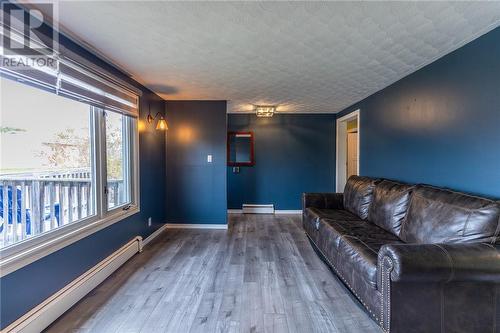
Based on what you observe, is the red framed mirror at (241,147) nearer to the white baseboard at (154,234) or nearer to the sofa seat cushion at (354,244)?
the white baseboard at (154,234)

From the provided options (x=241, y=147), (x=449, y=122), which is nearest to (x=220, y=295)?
(x=449, y=122)

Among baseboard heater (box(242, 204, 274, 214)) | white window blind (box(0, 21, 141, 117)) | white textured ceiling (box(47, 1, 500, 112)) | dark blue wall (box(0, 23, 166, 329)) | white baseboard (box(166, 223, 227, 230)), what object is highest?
white textured ceiling (box(47, 1, 500, 112))

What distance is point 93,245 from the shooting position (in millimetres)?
2301

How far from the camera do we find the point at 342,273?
7.18ft

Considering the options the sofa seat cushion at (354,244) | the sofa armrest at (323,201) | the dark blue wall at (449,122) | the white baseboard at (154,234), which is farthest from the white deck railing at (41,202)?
the dark blue wall at (449,122)

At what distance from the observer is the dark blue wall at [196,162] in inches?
164

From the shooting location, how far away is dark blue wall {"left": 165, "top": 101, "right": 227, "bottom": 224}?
4.16 meters

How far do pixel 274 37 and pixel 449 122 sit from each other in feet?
6.14

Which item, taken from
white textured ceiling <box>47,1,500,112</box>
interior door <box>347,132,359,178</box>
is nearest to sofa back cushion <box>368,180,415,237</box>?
white textured ceiling <box>47,1,500,112</box>

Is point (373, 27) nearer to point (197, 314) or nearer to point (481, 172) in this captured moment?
point (481, 172)

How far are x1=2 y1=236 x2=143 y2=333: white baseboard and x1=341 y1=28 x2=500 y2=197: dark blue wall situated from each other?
3.51 m

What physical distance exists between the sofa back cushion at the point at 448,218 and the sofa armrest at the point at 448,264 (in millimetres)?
168

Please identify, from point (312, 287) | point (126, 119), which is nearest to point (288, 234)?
point (312, 287)

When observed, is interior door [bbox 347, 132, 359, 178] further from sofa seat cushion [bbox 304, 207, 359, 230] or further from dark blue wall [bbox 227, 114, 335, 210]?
sofa seat cushion [bbox 304, 207, 359, 230]
